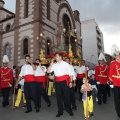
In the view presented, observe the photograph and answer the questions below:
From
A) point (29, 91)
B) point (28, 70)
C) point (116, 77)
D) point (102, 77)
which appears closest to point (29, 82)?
point (29, 91)

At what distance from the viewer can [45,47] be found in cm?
2166

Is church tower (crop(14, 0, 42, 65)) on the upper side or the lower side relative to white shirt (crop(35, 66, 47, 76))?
upper

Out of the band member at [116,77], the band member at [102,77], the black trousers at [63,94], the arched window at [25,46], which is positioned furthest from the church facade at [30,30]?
the band member at [116,77]

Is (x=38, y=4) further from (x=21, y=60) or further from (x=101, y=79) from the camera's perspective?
(x=101, y=79)

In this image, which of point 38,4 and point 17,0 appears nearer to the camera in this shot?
point 38,4

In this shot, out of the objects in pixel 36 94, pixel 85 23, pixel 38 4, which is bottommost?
pixel 36 94

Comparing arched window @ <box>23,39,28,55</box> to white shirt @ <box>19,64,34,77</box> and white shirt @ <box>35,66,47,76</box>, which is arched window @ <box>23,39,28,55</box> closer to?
white shirt @ <box>35,66,47,76</box>

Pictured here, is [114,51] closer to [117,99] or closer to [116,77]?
[116,77]

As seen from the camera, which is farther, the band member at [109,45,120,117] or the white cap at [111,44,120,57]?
the white cap at [111,44,120,57]

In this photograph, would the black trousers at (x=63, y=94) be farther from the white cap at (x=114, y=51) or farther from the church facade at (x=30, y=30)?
the church facade at (x=30, y=30)

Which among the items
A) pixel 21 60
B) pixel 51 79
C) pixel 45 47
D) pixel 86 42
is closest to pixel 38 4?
pixel 45 47

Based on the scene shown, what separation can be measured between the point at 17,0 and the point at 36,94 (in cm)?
2029

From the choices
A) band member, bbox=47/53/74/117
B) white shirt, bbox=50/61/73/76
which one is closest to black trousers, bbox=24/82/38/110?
band member, bbox=47/53/74/117

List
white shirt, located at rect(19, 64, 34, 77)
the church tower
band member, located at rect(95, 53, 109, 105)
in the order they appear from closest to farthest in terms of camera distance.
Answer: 1. white shirt, located at rect(19, 64, 34, 77)
2. band member, located at rect(95, 53, 109, 105)
3. the church tower
